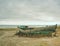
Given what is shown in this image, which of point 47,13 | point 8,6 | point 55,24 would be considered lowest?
point 55,24

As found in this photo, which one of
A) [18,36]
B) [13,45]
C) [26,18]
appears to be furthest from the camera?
[26,18]

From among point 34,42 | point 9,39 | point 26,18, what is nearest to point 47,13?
point 26,18

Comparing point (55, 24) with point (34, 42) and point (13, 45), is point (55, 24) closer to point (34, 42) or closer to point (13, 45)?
point (34, 42)

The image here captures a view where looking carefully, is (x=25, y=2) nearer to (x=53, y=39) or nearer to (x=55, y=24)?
(x=55, y=24)

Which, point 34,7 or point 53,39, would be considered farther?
point 34,7

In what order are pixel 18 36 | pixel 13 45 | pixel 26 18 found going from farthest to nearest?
1. pixel 26 18
2. pixel 18 36
3. pixel 13 45

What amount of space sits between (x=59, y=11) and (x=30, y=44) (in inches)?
26.6

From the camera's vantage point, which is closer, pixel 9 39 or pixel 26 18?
pixel 9 39

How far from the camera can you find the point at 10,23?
1845mm

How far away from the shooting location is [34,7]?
191 centimetres

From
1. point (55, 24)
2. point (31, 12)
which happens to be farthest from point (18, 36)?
point (55, 24)

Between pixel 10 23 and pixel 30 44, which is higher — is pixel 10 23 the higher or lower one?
the higher one

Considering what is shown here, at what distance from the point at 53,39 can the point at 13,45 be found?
519 millimetres

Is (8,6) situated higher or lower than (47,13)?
higher
